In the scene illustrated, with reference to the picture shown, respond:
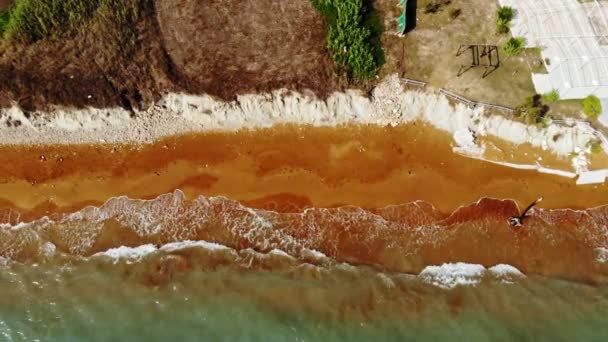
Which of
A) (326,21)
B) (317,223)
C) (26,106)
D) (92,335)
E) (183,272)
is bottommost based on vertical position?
(92,335)

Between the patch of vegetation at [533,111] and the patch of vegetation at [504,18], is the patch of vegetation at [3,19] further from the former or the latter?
the patch of vegetation at [533,111]

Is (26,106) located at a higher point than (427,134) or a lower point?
higher

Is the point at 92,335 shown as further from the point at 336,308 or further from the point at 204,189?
the point at 336,308

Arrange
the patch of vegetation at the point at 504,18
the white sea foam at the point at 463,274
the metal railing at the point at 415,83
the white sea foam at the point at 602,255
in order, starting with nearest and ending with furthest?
the white sea foam at the point at 463,274, the white sea foam at the point at 602,255, the patch of vegetation at the point at 504,18, the metal railing at the point at 415,83

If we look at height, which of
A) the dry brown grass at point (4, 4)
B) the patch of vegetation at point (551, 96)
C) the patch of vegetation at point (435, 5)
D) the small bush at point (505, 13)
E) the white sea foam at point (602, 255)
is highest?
the dry brown grass at point (4, 4)

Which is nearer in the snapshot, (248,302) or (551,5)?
(248,302)

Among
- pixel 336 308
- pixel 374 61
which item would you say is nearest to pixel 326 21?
pixel 374 61

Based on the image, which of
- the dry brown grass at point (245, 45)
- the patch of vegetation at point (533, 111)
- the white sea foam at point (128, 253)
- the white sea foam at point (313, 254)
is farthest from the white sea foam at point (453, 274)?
the white sea foam at point (128, 253)
